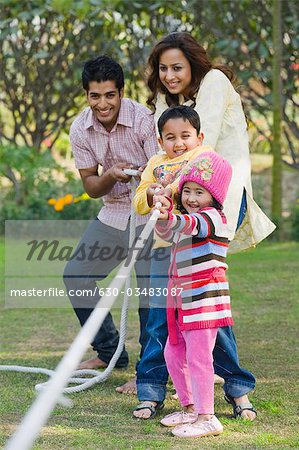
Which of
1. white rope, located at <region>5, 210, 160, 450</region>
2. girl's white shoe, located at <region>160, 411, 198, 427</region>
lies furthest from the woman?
white rope, located at <region>5, 210, 160, 450</region>

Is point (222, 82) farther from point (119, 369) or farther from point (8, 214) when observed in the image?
point (8, 214)

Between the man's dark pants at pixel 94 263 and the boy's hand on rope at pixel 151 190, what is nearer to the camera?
the boy's hand on rope at pixel 151 190

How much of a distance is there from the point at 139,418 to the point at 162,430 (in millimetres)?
165

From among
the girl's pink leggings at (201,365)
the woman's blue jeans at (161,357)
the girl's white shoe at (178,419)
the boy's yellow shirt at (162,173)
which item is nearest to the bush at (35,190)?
the woman's blue jeans at (161,357)

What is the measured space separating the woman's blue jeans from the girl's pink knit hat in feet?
1.26

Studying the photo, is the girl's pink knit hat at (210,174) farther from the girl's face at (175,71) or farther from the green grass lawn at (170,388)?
the green grass lawn at (170,388)

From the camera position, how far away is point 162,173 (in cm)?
336

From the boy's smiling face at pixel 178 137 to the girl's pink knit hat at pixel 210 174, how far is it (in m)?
0.11

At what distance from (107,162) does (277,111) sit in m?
4.88

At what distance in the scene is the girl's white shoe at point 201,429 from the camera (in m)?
3.20

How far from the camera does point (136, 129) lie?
390cm

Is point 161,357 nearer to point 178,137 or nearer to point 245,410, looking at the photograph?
point 245,410

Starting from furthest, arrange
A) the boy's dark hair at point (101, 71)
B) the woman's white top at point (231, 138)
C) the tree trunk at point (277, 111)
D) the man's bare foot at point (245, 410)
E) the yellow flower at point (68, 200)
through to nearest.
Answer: the yellow flower at point (68, 200) → the tree trunk at point (277, 111) → the boy's dark hair at point (101, 71) → the woman's white top at point (231, 138) → the man's bare foot at point (245, 410)

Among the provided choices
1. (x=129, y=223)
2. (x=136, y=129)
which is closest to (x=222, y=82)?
(x=136, y=129)
